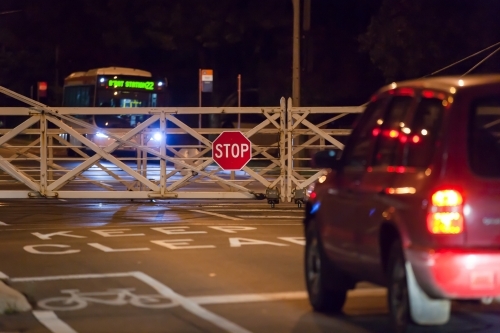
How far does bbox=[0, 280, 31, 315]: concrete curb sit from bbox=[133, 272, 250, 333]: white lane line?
1.35 meters

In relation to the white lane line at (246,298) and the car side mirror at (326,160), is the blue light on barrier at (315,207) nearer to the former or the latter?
the car side mirror at (326,160)

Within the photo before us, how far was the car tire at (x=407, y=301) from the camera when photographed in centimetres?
725

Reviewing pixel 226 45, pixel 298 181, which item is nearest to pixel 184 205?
pixel 298 181

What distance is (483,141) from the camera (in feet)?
23.3

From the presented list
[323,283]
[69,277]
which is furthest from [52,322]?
[323,283]

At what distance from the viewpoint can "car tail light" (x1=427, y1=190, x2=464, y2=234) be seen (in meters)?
6.86

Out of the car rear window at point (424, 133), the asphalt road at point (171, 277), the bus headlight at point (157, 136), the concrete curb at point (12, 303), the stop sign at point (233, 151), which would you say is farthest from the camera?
the bus headlight at point (157, 136)

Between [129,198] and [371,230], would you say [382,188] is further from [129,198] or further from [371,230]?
[129,198]

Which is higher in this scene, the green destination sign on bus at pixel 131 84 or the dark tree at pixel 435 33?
the dark tree at pixel 435 33

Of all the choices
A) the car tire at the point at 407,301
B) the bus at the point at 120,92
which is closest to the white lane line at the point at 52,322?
the car tire at the point at 407,301

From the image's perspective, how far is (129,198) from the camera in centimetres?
1855

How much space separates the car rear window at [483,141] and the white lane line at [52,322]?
139 inches

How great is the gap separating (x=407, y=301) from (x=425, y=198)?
83cm

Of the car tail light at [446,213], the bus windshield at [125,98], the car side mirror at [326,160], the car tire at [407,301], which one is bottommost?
the car tire at [407,301]
